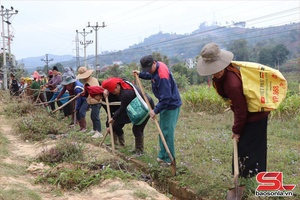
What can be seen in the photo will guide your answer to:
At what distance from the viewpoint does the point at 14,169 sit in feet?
17.0

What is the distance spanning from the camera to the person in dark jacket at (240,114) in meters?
3.54

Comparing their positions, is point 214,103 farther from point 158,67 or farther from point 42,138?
point 158,67

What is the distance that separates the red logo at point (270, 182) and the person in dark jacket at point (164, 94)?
1.54 metres

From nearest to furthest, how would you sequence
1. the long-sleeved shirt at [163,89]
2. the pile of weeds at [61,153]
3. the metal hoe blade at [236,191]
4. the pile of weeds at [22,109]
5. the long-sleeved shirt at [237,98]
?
the long-sleeved shirt at [237,98] → the metal hoe blade at [236,191] → the long-sleeved shirt at [163,89] → the pile of weeds at [61,153] → the pile of weeds at [22,109]

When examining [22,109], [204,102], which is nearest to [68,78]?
[22,109]

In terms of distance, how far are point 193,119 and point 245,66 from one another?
20.5 ft

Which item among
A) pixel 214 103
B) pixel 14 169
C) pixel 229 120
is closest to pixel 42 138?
pixel 14 169

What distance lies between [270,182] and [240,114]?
2.90 feet

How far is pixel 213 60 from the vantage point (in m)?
3.67

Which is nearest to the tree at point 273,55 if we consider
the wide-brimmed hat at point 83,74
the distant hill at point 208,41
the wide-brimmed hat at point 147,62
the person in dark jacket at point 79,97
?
the distant hill at point 208,41

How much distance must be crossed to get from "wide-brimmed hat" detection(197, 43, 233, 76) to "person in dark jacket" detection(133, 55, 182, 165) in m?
0.99

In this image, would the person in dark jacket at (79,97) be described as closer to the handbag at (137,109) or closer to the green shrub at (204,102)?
the handbag at (137,109)

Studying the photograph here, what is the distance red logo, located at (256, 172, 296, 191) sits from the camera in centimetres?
373

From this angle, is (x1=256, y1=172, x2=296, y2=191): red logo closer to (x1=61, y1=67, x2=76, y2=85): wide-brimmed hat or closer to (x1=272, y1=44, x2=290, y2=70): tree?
(x1=61, y1=67, x2=76, y2=85): wide-brimmed hat
